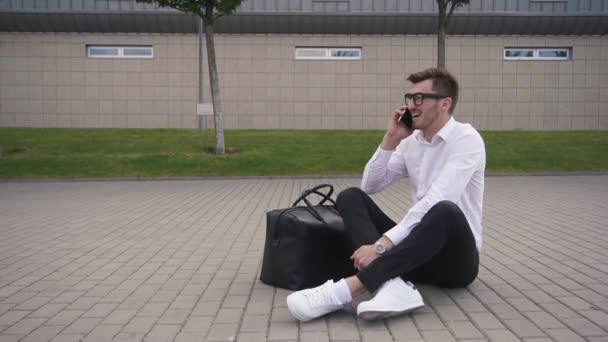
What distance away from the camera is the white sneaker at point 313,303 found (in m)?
3.39

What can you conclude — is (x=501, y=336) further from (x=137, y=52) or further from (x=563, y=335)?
(x=137, y=52)

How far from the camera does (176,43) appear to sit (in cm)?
2475

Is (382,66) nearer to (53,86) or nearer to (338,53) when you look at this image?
(338,53)

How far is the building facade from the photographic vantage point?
24469 mm

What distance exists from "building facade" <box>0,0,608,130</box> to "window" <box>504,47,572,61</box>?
4cm

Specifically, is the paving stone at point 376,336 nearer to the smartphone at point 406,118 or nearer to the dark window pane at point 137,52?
the smartphone at point 406,118

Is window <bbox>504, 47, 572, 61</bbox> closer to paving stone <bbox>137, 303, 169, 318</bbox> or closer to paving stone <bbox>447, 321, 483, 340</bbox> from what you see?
paving stone <bbox>447, 321, 483, 340</bbox>

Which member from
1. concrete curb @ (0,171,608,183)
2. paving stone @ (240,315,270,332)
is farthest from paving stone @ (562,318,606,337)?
concrete curb @ (0,171,608,183)

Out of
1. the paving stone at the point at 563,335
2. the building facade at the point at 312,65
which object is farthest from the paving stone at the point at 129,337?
the building facade at the point at 312,65

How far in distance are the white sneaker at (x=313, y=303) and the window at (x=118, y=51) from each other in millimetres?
23119

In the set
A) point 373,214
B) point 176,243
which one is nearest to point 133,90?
point 176,243

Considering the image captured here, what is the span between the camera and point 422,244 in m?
3.35

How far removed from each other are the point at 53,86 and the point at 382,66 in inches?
561

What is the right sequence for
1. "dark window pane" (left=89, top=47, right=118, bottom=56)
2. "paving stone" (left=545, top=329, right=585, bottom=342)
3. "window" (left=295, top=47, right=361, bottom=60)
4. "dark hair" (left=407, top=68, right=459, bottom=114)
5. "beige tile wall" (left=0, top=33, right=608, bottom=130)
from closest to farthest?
"paving stone" (left=545, top=329, right=585, bottom=342), "dark hair" (left=407, top=68, right=459, bottom=114), "beige tile wall" (left=0, top=33, right=608, bottom=130), "dark window pane" (left=89, top=47, right=118, bottom=56), "window" (left=295, top=47, right=361, bottom=60)
